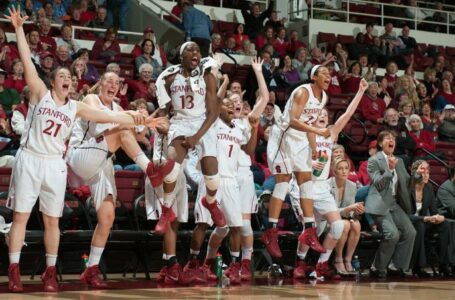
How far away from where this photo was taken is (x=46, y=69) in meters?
12.4

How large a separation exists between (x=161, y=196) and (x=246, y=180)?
4.03ft

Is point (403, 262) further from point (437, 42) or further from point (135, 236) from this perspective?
point (437, 42)

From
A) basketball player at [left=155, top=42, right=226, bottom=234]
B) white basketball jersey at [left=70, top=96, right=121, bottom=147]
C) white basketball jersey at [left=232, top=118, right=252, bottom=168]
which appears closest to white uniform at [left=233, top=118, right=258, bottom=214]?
white basketball jersey at [left=232, top=118, right=252, bottom=168]

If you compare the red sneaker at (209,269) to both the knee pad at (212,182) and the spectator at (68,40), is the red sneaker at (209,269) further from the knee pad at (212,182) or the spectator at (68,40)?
the spectator at (68,40)

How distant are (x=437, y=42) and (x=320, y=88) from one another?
11494 millimetres

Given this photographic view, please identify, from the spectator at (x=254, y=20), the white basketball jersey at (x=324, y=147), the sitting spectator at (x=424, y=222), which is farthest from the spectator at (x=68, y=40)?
the sitting spectator at (x=424, y=222)

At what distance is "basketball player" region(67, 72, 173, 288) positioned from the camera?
8.11 meters

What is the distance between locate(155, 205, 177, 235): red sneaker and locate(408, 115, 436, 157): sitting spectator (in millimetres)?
6742

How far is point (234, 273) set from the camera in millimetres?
9062

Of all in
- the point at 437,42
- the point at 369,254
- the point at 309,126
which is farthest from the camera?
the point at 437,42

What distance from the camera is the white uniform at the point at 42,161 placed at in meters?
7.59

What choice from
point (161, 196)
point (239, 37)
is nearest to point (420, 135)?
point (239, 37)

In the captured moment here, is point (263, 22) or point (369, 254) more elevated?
point (263, 22)

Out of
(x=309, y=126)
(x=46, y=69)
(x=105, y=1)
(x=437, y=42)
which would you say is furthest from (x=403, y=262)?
(x=437, y=42)
